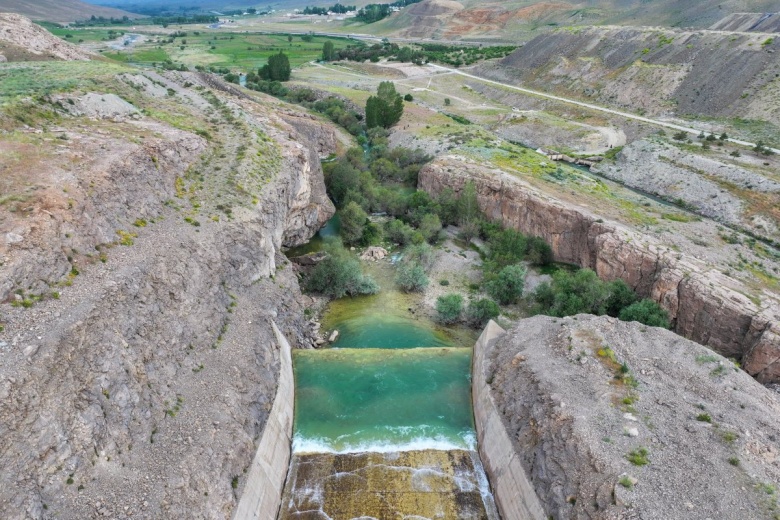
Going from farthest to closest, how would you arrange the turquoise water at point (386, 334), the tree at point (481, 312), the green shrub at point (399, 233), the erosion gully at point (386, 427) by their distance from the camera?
the green shrub at point (399, 233), the tree at point (481, 312), the turquoise water at point (386, 334), the erosion gully at point (386, 427)

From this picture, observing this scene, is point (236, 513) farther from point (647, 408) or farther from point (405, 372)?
point (647, 408)

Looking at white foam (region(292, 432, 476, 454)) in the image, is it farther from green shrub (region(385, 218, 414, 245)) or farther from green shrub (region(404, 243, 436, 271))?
green shrub (region(385, 218, 414, 245))

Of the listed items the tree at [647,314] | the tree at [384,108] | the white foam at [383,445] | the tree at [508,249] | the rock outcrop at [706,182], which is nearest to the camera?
the white foam at [383,445]

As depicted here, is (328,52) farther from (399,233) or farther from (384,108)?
(399,233)

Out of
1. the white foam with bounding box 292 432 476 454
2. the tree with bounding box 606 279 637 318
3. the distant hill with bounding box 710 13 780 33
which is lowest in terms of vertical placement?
the white foam with bounding box 292 432 476 454

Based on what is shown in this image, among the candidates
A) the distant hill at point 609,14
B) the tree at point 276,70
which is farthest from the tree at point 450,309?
the distant hill at point 609,14

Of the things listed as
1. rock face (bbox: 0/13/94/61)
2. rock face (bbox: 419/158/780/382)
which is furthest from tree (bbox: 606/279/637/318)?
rock face (bbox: 0/13/94/61)

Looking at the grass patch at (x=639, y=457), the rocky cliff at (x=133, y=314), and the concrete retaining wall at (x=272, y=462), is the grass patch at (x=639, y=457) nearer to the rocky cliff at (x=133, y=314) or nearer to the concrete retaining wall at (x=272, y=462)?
the concrete retaining wall at (x=272, y=462)
